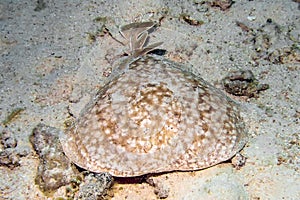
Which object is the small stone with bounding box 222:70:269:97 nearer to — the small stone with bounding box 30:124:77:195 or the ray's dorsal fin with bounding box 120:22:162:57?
the ray's dorsal fin with bounding box 120:22:162:57

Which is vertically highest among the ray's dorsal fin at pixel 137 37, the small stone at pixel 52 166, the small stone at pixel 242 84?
the ray's dorsal fin at pixel 137 37

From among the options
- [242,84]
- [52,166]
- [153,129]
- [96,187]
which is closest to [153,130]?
[153,129]

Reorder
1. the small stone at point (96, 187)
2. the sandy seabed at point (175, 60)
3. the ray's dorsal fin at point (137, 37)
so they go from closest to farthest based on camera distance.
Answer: the small stone at point (96, 187) < the sandy seabed at point (175, 60) < the ray's dorsal fin at point (137, 37)

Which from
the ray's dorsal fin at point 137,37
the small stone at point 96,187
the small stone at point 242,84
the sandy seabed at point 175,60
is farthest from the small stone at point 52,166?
the small stone at point 242,84

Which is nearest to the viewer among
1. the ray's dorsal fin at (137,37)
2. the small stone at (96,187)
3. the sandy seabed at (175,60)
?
the small stone at (96,187)

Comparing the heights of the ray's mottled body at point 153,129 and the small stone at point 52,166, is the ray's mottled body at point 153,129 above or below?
above

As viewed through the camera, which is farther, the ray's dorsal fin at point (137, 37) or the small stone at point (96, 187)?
the ray's dorsal fin at point (137, 37)

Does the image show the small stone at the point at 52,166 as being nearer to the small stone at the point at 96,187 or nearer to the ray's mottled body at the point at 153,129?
the ray's mottled body at the point at 153,129

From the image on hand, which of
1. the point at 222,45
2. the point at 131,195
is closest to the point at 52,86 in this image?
the point at 131,195
